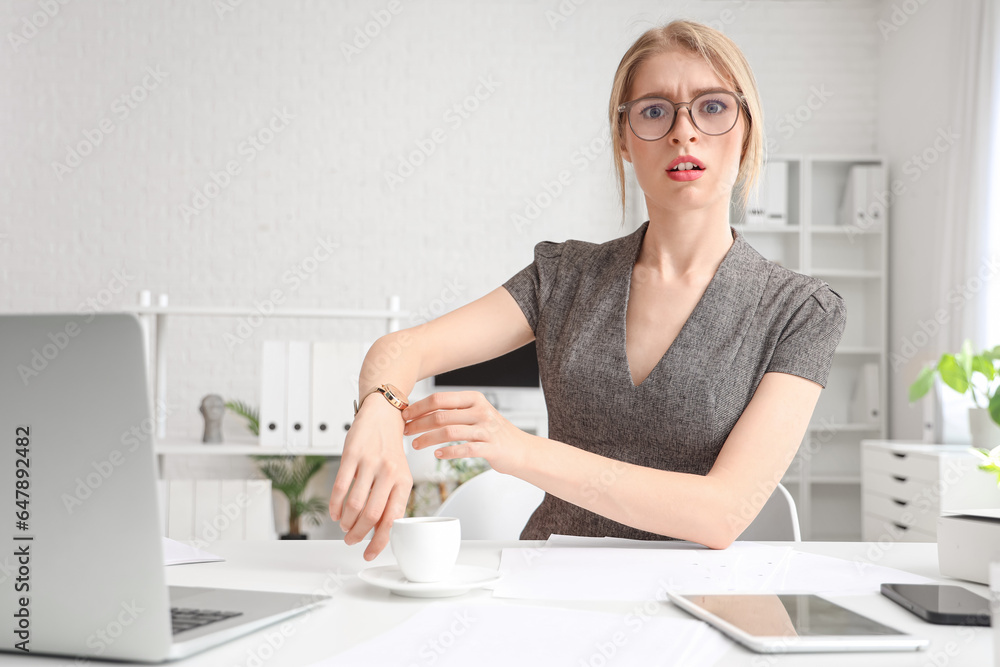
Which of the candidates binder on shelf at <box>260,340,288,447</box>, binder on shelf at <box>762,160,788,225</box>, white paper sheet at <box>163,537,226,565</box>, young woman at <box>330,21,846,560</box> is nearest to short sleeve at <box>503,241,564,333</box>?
young woman at <box>330,21,846,560</box>

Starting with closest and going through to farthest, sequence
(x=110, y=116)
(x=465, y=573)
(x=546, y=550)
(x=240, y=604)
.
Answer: (x=240, y=604) < (x=465, y=573) < (x=546, y=550) < (x=110, y=116)

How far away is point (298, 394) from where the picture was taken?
2.76 metres

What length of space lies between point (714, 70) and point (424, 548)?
835 mm

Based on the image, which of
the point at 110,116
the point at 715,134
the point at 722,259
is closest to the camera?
the point at 715,134

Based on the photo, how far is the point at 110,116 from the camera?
4.55 meters

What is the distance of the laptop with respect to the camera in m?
0.49

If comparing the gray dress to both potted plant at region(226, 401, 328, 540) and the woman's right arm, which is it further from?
potted plant at region(226, 401, 328, 540)

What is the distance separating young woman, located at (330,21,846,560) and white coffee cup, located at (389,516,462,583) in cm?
15

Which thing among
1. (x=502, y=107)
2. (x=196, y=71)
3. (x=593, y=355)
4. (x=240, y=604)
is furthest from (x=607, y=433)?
(x=196, y=71)

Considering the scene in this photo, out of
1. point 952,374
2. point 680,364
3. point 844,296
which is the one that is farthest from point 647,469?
point 844,296

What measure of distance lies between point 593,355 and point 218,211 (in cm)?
384

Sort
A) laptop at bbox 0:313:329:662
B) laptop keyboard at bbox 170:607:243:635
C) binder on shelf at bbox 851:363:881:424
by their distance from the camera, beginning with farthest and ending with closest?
1. binder on shelf at bbox 851:363:881:424
2. laptop keyboard at bbox 170:607:243:635
3. laptop at bbox 0:313:329:662

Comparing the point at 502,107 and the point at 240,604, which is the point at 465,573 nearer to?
the point at 240,604

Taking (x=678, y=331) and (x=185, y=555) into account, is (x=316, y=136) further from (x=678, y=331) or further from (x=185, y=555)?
(x=185, y=555)
